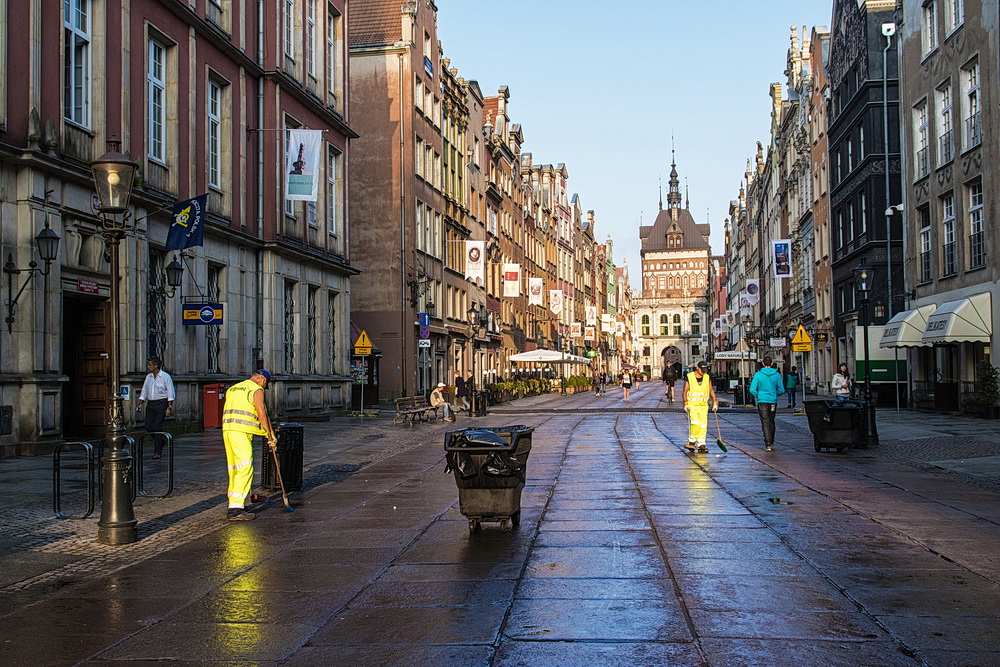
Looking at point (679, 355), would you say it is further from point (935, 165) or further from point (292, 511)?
point (292, 511)

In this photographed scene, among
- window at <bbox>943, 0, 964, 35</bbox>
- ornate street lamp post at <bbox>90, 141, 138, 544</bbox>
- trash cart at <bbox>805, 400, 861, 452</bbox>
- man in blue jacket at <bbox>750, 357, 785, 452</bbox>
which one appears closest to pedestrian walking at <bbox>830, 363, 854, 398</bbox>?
man in blue jacket at <bbox>750, 357, 785, 452</bbox>

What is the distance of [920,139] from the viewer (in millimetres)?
33656

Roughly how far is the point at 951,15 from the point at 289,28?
20.4 meters

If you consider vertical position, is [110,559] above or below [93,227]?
below

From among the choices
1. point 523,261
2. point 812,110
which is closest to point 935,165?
point 812,110

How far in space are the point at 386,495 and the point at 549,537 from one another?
13.8ft

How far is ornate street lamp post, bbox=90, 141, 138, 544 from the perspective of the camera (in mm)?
9688

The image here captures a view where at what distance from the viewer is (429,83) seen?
48094 mm

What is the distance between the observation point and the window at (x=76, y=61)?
63.7 feet

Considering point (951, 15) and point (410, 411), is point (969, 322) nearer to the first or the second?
point (951, 15)

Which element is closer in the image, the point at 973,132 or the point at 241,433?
the point at 241,433

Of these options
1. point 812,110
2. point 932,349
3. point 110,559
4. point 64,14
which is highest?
point 812,110

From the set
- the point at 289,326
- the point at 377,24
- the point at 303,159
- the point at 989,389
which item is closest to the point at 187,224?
the point at 303,159

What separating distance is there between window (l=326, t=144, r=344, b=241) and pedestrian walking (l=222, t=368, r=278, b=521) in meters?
23.1
